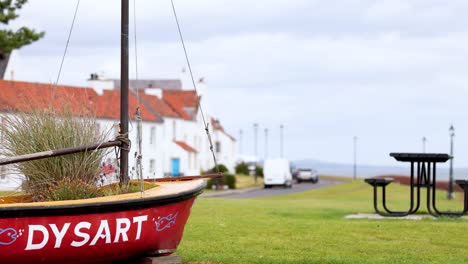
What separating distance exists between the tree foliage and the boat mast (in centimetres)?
3152

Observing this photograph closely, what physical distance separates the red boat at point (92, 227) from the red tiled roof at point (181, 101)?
219 feet

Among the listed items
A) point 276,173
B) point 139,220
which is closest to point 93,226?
point 139,220

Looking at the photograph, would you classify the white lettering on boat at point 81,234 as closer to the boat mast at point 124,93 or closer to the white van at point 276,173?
the boat mast at point 124,93

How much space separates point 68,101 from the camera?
480 inches

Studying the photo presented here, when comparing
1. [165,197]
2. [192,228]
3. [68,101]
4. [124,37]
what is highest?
[124,37]

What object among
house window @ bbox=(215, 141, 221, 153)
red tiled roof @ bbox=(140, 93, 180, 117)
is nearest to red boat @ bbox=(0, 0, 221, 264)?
red tiled roof @ bbox=(140, 93, 180, 117)

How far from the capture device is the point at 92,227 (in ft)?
33.2

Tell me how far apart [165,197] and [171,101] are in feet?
226

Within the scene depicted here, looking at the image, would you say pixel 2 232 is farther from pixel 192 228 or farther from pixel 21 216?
pixel 192 228

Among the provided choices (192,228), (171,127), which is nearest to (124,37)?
(192,228)

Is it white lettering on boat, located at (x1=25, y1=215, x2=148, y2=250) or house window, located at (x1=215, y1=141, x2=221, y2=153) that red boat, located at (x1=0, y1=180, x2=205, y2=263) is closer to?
white lettering on boat, located at (x1=25, y1=215, x2=148, y2=250)

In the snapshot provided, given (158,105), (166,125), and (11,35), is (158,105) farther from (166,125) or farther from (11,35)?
(11,35)

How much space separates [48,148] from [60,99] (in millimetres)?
1202

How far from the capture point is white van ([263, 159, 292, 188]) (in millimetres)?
75562
